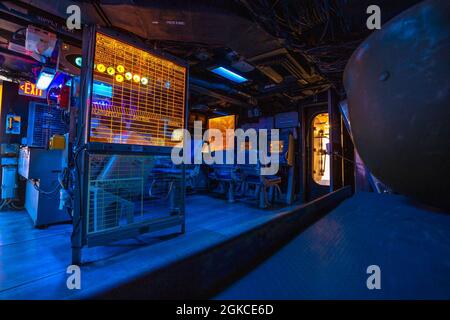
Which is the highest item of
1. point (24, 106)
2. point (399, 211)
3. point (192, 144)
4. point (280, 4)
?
point (280, 4)

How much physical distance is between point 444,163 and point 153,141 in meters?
2.26

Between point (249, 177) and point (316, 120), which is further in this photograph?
point (316, 120)

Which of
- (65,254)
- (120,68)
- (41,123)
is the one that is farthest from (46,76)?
(65,254)

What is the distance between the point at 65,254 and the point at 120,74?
5.90 feet

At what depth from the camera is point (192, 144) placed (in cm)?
616

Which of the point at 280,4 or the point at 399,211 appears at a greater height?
the point at 280,4

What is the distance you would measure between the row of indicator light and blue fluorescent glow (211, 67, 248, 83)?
7.29 ft

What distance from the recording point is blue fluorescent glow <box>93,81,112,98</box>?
6.08 ft

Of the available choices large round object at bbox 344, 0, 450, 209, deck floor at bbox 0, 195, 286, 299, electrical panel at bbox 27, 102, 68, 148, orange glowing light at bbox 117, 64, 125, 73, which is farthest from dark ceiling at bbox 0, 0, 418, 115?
deck floor at bbox 0, 195, 286, 299

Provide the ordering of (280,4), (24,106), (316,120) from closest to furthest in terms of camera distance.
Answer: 1. (280,4)
2. (24,106)
3. (316,120)

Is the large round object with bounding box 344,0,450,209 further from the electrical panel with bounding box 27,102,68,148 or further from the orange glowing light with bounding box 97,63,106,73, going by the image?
the electrical panel with bounding box 27,102,68,148

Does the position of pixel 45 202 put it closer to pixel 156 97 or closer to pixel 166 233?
pixel 166 233

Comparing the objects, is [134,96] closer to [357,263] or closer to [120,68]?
[120,68]
